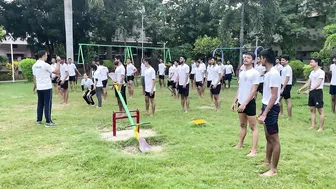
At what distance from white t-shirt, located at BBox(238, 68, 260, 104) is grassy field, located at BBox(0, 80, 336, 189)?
2.94ft

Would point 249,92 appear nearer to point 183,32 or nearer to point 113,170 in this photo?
point 113,170

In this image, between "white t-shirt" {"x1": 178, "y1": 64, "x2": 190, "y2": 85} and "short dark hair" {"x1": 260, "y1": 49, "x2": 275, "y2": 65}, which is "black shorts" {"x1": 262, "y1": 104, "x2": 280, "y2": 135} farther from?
"white t-shirt" {"x1": 178, "y1": 64, "x2": 190, "y2": 85}

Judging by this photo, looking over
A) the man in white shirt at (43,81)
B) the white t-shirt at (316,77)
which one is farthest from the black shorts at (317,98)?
the man in white shirt at (43,81)

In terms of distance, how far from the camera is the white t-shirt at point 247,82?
4.68m

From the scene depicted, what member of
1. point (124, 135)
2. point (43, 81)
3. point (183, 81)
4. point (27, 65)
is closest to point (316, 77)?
point (183, 81)

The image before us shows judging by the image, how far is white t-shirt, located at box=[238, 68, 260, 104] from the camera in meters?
4.68

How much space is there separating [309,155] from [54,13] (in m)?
22.1

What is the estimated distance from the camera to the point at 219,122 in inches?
293

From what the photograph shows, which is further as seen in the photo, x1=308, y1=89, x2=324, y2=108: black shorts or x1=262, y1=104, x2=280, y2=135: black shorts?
x1=308, y1=89, x2=324, y2=108: black shorts

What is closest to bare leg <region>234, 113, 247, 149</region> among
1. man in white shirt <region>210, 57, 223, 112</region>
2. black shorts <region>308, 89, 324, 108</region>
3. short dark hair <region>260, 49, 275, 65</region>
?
short dark hair <region>260, 49, 275, 65</region>

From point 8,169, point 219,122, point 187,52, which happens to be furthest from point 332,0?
point 8,169

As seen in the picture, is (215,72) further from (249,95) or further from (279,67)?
(249,95)

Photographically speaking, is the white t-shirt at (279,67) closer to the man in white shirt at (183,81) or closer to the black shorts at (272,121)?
the man in white shirt at (183,81)

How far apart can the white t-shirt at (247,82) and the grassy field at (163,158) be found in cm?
90
